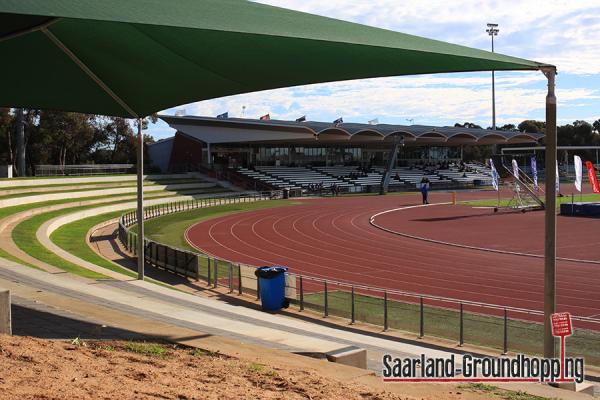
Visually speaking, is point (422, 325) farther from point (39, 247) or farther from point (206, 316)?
point (39, 247)

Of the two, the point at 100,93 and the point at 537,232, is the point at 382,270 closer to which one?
the point at 100,93

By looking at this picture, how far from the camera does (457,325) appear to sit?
40.8 feet

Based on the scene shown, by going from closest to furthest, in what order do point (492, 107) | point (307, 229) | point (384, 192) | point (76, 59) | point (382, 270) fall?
point (76, 59)
point (382, 270)
point (307, 229)
point (384, 192)
point (492, 107)

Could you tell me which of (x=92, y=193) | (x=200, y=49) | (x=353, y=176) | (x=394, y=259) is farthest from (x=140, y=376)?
(x=353, y=176)

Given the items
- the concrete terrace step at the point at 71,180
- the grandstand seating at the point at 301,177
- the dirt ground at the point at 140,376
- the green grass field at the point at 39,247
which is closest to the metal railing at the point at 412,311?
the green grass field at the point at 39,247

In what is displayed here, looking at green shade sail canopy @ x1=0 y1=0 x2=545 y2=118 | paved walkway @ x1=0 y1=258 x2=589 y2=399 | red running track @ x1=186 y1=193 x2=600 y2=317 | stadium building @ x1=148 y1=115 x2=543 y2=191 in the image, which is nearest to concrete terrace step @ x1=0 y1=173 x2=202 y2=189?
stadium building @ x1=148 y1=115 x2=543 y2=191

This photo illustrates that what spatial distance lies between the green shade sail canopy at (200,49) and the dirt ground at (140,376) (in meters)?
3.62

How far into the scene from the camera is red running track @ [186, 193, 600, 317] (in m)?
18.5

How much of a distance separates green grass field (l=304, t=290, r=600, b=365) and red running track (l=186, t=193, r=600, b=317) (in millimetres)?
4544

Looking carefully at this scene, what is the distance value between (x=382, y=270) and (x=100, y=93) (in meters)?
11.7

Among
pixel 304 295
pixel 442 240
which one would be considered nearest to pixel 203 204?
pixel 442 240

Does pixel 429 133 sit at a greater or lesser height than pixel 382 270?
greater

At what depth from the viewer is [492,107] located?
103375 mm

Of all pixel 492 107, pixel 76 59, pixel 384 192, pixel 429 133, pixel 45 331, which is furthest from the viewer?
pixel 492 107
